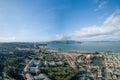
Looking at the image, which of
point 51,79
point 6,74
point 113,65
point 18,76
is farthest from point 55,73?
point 113,65

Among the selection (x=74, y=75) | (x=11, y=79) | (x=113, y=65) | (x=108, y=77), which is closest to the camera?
(x=11, y=79)

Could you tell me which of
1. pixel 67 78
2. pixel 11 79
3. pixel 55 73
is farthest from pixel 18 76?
pixel 67 78

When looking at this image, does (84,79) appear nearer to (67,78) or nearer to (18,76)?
(67,78)

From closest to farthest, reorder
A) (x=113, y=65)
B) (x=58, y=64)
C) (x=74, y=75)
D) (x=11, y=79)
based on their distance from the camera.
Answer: (x=11, y=79), (x=74, y=75), (x=58, y=64), (x=113, y=65)

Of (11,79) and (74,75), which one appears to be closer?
(11,79)

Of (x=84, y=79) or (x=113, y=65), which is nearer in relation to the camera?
(x=84, y=79)

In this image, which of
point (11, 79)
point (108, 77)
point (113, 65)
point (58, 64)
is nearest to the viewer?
point (11, 79)

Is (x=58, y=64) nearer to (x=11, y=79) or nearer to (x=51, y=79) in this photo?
(x=51, y=79)

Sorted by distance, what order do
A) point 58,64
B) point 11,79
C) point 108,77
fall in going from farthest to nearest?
point 58,64 → point 108,77 → point 11,79
